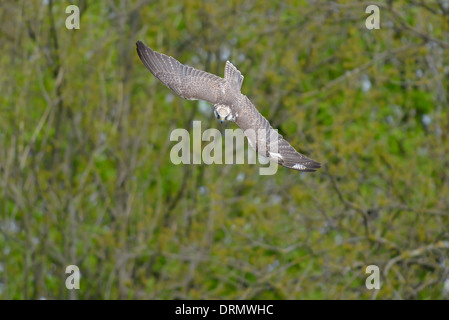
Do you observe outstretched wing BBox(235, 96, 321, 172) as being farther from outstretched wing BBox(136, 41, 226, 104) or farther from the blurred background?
the blurred background

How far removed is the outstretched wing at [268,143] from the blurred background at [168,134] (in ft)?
14.0

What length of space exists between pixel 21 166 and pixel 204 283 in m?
3.40

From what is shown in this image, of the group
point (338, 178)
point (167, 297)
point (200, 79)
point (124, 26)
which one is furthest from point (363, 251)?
point (124, 26)

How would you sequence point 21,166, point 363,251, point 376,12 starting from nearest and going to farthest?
1. point 363,251
2. point 376,12
3. point 21,166

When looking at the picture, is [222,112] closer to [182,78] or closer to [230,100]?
[230,100]

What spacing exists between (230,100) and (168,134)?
7.41 m

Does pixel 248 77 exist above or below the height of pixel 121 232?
above

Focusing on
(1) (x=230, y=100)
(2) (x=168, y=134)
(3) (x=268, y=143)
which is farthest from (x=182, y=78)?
(2) (x=168, y=134)

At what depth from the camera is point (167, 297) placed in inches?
547

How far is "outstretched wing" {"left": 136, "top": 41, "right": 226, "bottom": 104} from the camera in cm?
898

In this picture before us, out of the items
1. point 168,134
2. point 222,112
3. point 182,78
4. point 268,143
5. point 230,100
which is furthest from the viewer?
point 168,134

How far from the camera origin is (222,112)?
27.8 ft

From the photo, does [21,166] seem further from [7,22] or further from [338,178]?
[338,178]

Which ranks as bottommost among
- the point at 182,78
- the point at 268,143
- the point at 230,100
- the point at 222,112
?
the point at 268,143
